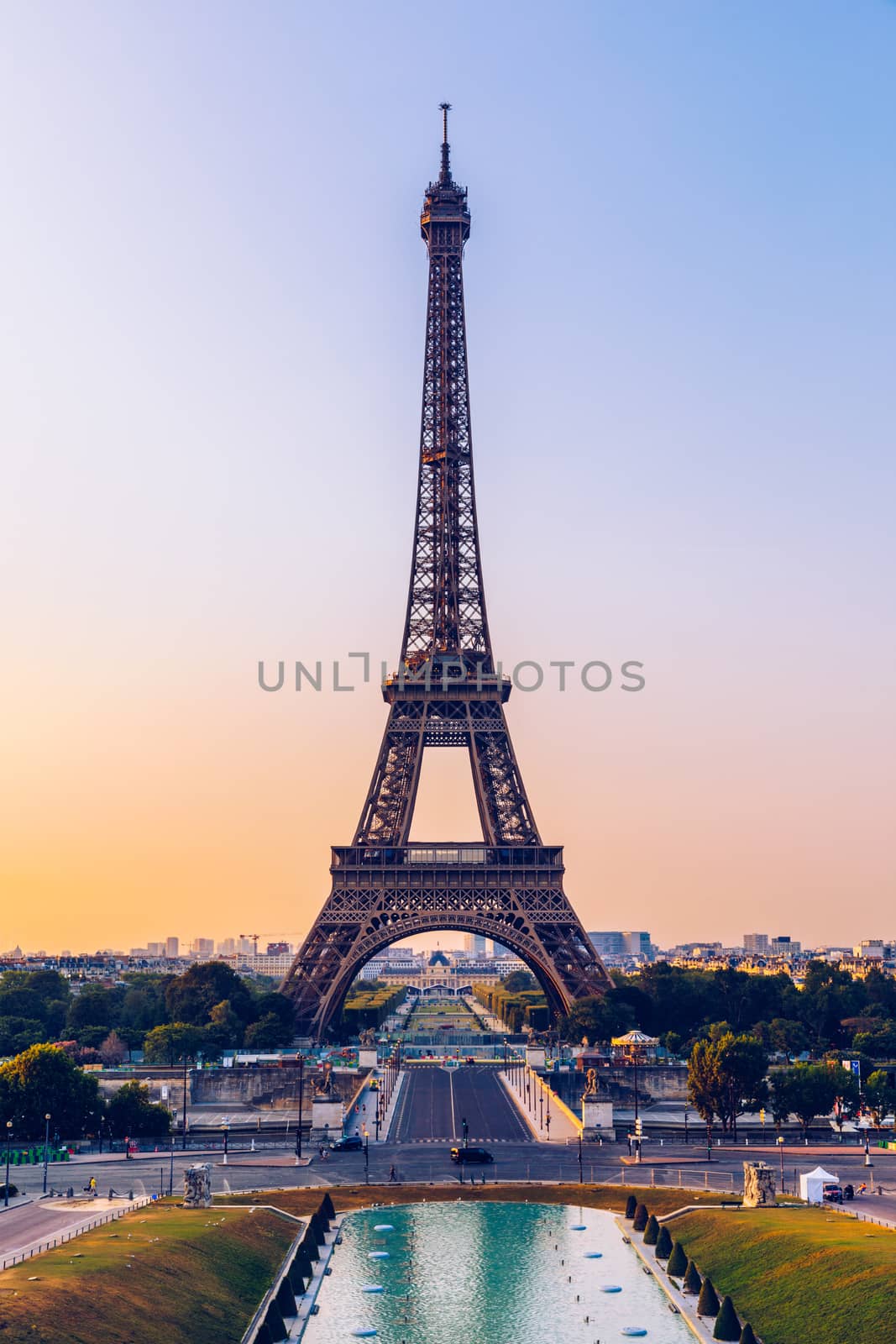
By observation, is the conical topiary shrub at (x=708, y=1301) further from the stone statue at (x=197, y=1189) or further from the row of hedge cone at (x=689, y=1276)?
the stone statue at (x=197, y=1189)

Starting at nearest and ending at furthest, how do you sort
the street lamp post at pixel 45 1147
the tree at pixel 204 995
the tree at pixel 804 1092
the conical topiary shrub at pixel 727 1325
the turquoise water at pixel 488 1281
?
the conical topiary shrub at pixel 727 1325 → the turquoise water at pixel 488 1281 → the street lamp post at pixel 45 1147 → the tree at pixel 804 1092 → the tree at pixel 204 995

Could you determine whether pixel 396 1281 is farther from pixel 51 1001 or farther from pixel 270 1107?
pixel 51 1001

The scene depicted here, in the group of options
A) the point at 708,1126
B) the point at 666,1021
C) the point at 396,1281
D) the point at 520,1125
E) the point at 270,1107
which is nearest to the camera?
the point at 396,1281

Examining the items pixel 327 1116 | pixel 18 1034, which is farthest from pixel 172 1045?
pixel 327 1116

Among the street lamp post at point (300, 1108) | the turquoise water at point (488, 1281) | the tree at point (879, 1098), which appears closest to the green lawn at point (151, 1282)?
the turquoise water at point (488, 1281)

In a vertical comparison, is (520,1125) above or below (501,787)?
below

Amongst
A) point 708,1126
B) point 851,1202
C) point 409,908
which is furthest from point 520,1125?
point 851,1202

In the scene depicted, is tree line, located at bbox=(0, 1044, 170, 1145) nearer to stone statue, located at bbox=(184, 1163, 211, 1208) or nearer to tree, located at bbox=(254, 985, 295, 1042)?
stone statue, located at bbox=(184, 1163, 211, 1208)
